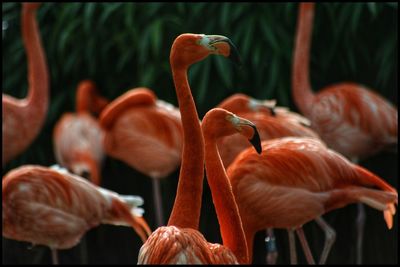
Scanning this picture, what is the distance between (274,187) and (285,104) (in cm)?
225

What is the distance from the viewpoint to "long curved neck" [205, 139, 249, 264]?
319cm

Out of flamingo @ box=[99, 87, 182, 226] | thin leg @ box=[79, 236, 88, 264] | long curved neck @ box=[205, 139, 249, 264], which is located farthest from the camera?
thin leg @ box=[79, 236, 88, 264]

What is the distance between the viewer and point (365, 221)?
632 centimetres

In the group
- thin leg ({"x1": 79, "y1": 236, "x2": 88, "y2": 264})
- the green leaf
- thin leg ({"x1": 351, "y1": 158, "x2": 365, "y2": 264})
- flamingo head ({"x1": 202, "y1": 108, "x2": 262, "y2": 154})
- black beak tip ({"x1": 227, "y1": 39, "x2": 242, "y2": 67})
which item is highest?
black beak tip ({"x1": 227, "y1": 39, "x2": 242, "y2": 67})

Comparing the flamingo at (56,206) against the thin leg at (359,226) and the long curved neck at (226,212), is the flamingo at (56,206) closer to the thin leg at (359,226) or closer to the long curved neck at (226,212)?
the thin leg at (359,226)

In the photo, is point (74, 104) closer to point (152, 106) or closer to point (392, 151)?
point (152, 106)

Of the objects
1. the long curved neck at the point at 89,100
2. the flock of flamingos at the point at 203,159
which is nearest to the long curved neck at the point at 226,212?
the flock of flamingos at the point at 203,159

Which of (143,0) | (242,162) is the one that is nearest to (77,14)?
(143,0)

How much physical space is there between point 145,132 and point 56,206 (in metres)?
→ 1.42

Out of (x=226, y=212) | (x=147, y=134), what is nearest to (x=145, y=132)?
(x=147, y=134)

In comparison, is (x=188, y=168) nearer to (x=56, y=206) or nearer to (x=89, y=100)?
(x=56, y=206)

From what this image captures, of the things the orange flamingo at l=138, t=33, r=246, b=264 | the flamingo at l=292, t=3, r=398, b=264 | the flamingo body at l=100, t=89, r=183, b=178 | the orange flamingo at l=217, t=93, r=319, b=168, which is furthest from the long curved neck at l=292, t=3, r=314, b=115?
the orange flamingo at l=138, t=33, r=246, b=264

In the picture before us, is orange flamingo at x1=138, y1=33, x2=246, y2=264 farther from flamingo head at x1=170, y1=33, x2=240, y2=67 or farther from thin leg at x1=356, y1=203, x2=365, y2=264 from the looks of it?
thin leg at x1=356, y1=203, x2=365, y2=264

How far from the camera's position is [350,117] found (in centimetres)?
583
